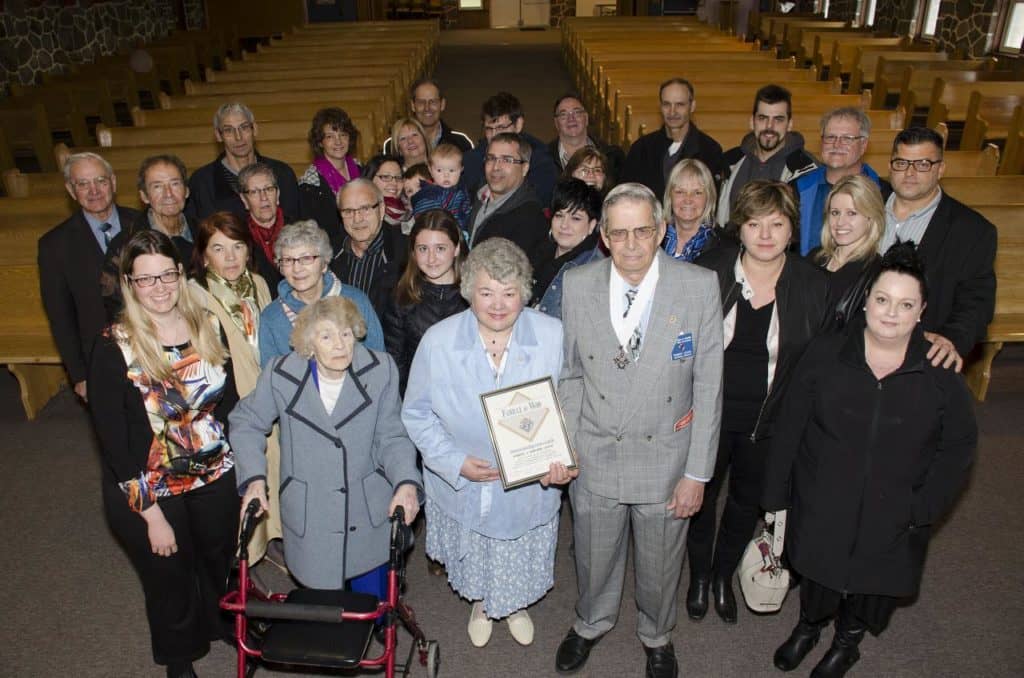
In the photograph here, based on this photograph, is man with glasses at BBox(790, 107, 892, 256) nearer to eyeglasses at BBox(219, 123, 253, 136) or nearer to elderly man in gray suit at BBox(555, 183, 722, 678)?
elderly man in gray suit at BBox(555, 183, 722, 678)

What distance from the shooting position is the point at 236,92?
7.86 m

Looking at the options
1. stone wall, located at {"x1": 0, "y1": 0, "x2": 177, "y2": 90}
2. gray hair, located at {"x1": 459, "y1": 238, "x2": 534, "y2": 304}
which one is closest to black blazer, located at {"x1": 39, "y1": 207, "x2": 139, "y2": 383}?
gray hair, located at {"x1": 459, "y1": 238, "x2": 534, "y2": 304}

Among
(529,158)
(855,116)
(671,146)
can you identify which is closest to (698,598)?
(855,116)

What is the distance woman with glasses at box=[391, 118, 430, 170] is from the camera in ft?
14.9

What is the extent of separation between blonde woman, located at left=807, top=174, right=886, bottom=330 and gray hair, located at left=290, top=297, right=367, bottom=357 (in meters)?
1.63

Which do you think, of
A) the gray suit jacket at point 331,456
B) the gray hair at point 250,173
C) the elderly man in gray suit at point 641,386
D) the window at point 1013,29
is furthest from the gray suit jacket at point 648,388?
the window at point 1013,29

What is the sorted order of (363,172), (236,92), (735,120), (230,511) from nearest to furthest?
(230,511), (363,172), (735,120), (236,92)

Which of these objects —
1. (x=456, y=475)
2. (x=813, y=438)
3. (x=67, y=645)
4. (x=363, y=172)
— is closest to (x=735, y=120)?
(x=363, y=172)

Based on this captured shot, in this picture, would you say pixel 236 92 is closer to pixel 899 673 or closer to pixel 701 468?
pixel 701 468

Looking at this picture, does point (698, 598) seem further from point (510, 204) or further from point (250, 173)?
point (250, 173)

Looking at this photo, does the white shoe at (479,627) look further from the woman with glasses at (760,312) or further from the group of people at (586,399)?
the woman with glasses at (760,312)

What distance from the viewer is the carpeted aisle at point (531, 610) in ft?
9.59

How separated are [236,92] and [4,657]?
6.24 metres

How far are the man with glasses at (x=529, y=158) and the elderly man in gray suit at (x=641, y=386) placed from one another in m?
2.00
